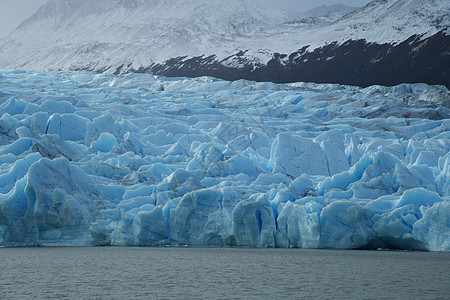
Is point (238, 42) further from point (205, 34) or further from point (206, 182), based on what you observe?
point (206, 182)

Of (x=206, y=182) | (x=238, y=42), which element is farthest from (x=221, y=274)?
(x=238, y=42)

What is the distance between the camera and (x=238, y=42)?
74.7 m

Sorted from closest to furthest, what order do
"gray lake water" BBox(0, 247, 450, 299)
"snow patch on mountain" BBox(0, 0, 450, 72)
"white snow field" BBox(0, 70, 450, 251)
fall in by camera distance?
"gray lake water" BBox(0, 247, 450, 299), "white snow field" BBox(0, 70, 450, 251), "snow patch on mountain" BBox(0, 0, 450, 72)

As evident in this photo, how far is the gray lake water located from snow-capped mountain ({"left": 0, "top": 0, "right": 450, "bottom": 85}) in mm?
46308

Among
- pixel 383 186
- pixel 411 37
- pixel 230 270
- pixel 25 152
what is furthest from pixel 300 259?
pixel 411 37

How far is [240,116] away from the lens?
35312 mm

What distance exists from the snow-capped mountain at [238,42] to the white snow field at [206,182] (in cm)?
3210

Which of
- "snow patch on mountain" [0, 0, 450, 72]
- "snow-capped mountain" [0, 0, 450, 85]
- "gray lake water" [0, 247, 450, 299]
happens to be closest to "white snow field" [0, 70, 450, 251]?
"gray lake water" [0, 247, 450, 299]

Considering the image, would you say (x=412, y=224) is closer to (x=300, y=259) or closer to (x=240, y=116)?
(x=300, y=259)

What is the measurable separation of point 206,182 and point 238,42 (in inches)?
2149

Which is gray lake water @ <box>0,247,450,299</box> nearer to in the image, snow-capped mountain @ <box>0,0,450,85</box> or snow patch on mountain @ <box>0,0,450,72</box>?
snow-capped mountain @ <box>0,0,450,85</box>

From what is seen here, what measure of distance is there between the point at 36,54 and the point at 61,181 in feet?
213

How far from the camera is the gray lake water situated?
39.8 ft

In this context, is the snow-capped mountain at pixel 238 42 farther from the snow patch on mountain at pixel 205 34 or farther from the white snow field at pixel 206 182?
the white snow field at pixel 206 182
